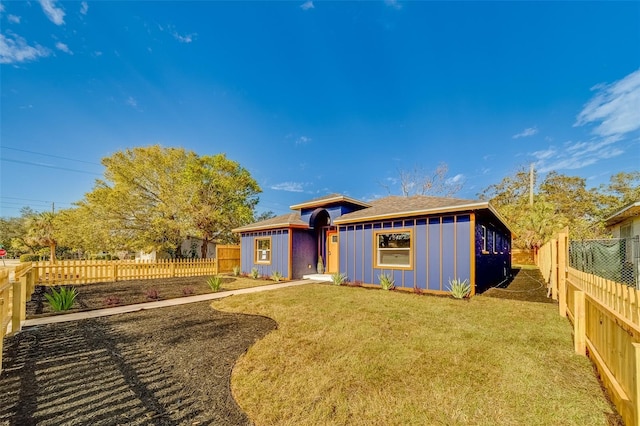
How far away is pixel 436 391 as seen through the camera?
2955mm

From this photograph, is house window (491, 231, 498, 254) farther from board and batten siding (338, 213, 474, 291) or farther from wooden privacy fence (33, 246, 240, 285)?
wooden privacy fence (33, 246, 240, 285)

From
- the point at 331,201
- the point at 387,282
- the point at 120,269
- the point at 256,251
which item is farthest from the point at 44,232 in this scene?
the point at 387,282

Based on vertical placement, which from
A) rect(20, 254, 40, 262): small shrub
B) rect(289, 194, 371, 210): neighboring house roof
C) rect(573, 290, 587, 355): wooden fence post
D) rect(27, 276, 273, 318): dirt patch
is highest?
rect(289, 194, 371, 210): neighboring house roof

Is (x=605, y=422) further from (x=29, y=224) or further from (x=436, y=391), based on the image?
(x=29, y=224)

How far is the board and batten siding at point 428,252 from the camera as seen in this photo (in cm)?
834

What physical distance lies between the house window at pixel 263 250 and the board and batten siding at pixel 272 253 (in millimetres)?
179

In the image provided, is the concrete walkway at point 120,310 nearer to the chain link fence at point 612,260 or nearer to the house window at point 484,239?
the house window at point 484,239

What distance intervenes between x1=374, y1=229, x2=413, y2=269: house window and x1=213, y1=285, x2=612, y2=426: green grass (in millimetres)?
3675

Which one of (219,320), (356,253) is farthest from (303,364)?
(356,253)

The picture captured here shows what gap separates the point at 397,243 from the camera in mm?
9953

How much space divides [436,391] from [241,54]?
22238 millimetres

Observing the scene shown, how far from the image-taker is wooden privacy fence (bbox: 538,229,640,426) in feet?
7.20

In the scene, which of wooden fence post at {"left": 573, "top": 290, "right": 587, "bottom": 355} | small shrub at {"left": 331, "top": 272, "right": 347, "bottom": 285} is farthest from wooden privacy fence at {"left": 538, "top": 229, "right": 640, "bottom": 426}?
small shrub at {"left": 331, "top": 272, "right": 347, "bottom": 285}

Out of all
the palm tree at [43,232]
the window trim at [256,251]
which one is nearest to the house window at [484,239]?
the window trim at [256,251]
